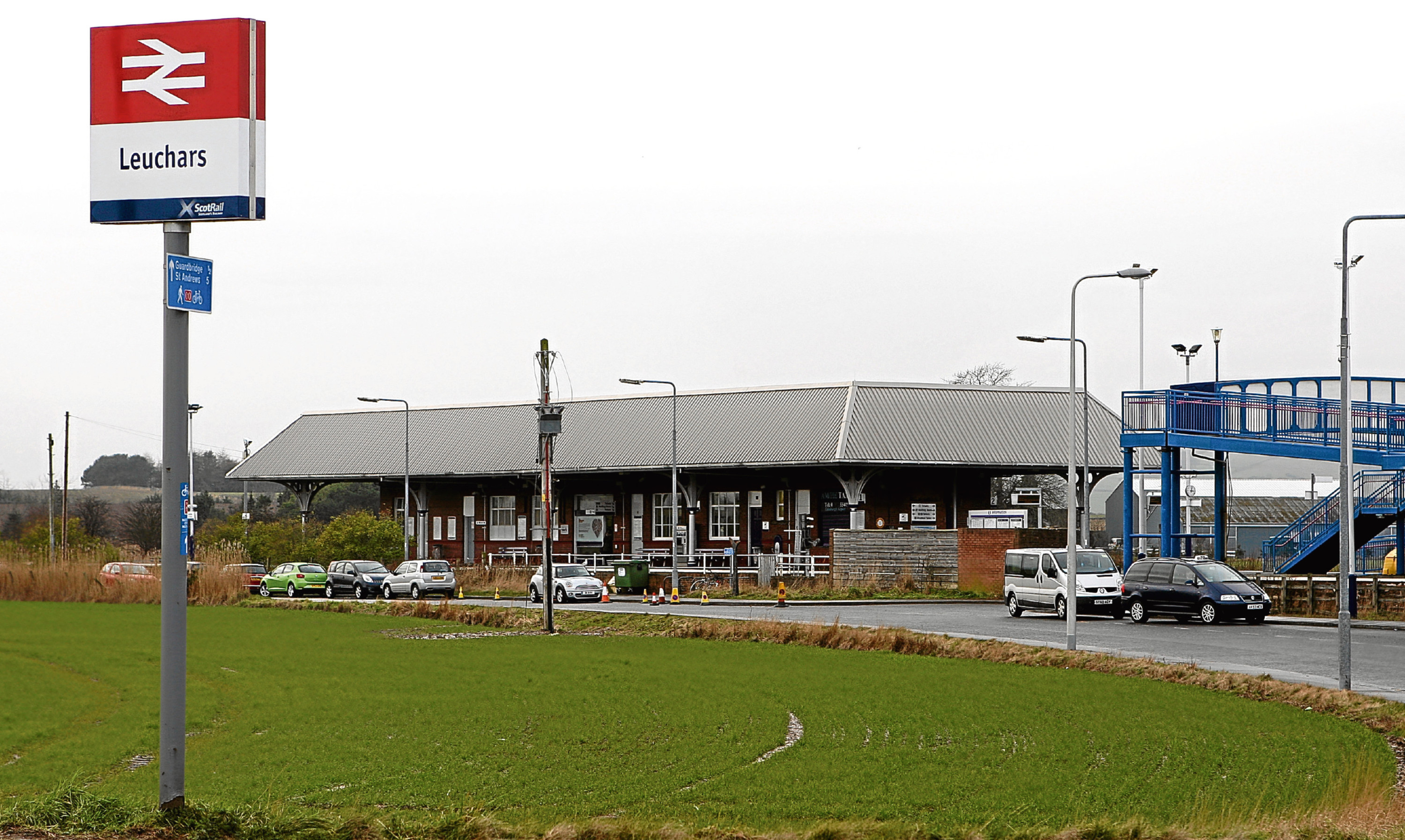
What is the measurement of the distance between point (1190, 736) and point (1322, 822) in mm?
5699

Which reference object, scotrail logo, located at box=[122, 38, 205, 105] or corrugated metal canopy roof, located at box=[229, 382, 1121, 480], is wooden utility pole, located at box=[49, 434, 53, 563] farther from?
scotrail logo, located at box=[122, 38, 205, 105]

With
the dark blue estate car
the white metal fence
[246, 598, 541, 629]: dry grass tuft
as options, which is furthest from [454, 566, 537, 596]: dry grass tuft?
the dark blue estate car

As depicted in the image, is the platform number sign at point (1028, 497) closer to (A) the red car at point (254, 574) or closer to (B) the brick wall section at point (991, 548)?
(B) the brick wall section at point (991, 548)

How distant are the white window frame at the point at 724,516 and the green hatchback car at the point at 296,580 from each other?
17.5 meters

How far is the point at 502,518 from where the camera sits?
232 ft

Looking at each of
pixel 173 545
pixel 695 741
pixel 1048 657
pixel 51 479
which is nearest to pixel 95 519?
pixel 51 479

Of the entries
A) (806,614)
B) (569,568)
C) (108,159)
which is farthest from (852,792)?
(569,568)

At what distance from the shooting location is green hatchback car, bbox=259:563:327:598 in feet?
183

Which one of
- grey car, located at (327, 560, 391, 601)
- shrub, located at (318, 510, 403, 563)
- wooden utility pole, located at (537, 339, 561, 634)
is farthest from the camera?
shrub, located at (318, 510, 403, 563)

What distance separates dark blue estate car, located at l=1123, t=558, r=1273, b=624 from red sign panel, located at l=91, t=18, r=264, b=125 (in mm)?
30759

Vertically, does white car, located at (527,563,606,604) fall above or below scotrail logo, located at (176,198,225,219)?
below

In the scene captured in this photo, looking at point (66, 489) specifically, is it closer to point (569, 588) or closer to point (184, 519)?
point (569, 588)

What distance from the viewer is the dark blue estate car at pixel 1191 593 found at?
3475 centimetres

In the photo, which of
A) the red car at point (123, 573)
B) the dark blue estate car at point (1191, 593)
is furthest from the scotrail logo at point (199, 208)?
the red car at point (123, 573)
